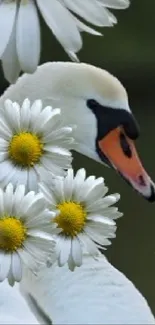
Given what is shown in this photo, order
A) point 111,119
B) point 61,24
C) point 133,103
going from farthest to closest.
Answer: point 133,103 → point 111,119 → point 61,24

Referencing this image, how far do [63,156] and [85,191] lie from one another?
0.02 metres

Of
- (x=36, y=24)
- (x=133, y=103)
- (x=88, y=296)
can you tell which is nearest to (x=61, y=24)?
(x=36, y=24)

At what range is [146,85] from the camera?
1.06m

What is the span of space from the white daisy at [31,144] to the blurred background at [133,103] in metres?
0.28

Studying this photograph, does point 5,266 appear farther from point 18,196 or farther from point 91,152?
point 91,152

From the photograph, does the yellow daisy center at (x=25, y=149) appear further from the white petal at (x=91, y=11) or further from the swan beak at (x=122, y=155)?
the swan beak at (x=122, y=155)

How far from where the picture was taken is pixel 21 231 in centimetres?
41

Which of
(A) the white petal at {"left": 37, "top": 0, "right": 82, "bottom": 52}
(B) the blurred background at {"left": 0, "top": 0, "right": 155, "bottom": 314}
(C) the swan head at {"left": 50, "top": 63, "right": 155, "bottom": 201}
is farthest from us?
(B) the blurred background at {"left": 0, "top": 0, "right": 155, "bottom": 314}

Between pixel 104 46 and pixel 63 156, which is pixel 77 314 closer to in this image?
pixel 63 156

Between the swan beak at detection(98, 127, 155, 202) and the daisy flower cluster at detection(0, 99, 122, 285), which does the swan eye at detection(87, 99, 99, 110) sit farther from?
the daisy flower cluster at detection(0, 99, 122, 285)

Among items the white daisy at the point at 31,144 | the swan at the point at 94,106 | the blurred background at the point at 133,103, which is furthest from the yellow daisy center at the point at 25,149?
the blurred background at the point at 133,103

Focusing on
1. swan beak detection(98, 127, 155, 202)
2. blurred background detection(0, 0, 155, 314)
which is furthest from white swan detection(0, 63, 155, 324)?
blurred background detection(0, 0, 155, 314)

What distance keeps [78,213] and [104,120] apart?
7.4 inches

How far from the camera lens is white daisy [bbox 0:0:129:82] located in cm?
39
